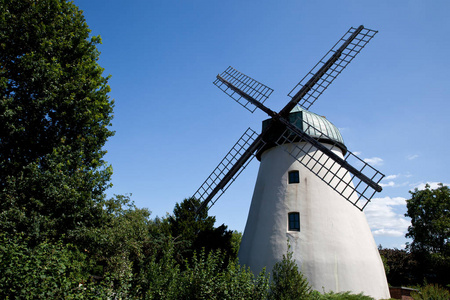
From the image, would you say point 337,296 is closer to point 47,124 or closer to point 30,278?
point 30,278

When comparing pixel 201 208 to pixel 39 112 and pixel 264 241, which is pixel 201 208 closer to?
pixel 264 241

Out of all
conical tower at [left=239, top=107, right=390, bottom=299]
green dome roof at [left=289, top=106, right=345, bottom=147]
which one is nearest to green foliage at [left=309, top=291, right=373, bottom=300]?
conical tower at [left=239, top=107, right=390, bottom=299]

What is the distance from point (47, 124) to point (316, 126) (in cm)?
1278

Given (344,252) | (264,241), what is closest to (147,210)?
(264,241)

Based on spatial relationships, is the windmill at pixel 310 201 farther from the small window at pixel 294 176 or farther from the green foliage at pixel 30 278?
the green foliage at pixel 30 278

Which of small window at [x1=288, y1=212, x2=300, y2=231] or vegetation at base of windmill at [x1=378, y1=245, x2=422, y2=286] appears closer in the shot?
small window at [x1=288, y1=212, x2=300, y2=231]

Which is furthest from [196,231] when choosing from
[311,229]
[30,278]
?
[30,278]

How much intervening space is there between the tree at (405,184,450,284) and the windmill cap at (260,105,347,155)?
625 inches

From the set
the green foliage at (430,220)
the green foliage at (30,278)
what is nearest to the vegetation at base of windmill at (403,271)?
the green foliage at (430,220)

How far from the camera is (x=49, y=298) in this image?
631 centimetres

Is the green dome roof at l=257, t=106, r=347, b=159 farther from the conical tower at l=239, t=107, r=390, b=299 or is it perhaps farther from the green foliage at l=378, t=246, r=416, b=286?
the green foliage at l=378, t=246, r=416, b=286

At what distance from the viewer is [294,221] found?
13844 mm

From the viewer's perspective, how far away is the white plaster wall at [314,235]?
1236cm

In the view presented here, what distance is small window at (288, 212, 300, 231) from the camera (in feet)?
44.9
